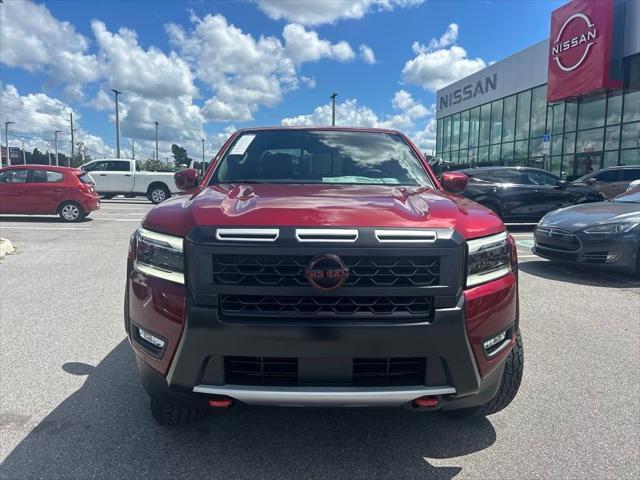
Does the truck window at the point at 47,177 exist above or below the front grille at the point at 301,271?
above

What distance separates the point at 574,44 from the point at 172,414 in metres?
24.3

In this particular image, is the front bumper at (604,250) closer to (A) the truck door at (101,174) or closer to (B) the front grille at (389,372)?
(B) the front grille at (389,372)

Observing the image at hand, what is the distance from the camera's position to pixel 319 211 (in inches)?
88.1

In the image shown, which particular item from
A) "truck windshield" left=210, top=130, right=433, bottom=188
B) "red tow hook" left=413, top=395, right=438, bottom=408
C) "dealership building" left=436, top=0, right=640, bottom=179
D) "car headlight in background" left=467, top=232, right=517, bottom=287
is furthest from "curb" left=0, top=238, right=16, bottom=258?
"dealership building" left=436, top=0, right=640, bottom=179

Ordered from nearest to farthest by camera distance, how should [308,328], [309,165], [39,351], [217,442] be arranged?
[308,328], [217,442], [309,165], [39,351]

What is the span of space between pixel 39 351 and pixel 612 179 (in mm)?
15024

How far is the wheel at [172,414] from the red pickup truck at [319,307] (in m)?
0.30

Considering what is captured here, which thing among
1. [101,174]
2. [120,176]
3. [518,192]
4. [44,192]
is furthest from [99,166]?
[518,192]

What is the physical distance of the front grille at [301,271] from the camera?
2.07m

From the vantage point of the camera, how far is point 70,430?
2.71m

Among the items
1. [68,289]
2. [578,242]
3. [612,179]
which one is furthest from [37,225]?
[612,179]

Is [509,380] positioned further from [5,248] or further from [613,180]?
[613,180]

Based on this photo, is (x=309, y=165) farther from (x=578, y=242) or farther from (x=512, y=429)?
(x=578, y=242)

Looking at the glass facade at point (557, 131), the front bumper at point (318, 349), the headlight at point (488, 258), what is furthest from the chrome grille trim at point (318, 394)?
the glass facade at point (557, 131)
